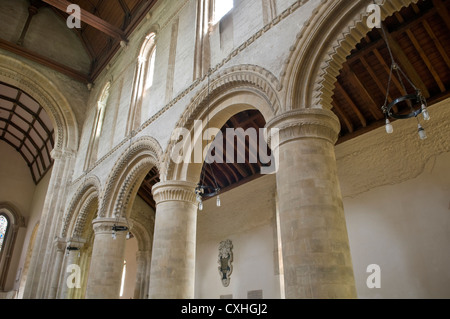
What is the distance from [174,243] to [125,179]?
12.9 feet

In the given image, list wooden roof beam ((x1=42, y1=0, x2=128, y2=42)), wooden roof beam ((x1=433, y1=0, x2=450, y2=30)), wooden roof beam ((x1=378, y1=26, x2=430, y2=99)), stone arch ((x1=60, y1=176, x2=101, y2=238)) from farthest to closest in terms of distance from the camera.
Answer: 1. stone arch ((x1=60, y1=176, x2=101, y2=238))
2. wooden roof beam ((x1=42, y1=0, x2=128, y2=42))
3. wooden roof beam ((x1=378, y1=26, x2=430, y2=99))
4. wooden roof beam ((x1=433, y1=0, x2=450, y2=30))

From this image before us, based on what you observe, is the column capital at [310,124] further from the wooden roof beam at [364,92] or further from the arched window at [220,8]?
the arched window at [220,8]

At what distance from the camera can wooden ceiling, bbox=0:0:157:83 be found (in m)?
12.8

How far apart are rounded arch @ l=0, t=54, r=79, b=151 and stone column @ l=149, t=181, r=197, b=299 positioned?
9357mm

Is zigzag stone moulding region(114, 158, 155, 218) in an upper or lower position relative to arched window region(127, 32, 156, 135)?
lower

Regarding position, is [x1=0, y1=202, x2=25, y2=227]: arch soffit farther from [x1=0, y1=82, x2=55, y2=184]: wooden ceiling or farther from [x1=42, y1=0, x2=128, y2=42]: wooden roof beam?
[x1=42, y1=0, x2=128, y2=42]: wooden roof beam

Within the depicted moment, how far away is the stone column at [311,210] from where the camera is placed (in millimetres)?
4246

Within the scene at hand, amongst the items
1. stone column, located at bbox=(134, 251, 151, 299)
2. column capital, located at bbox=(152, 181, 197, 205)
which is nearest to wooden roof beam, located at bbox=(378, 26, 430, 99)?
column capital, located at bbox=(152, 181, 197, 205)

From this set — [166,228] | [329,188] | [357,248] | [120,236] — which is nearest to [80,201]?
[120,236]

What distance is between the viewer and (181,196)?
789cm

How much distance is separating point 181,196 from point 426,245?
17.8ft

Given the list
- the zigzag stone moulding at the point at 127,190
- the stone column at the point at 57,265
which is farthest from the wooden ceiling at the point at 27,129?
the zigzag stone moulding at the point at 127,190

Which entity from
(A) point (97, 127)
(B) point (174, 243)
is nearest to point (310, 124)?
(B) point (174, 243)

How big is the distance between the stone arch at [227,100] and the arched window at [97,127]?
6.25m
